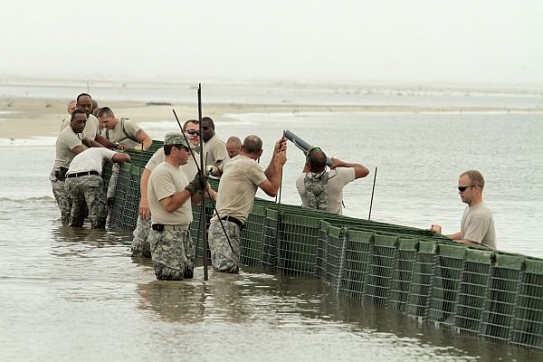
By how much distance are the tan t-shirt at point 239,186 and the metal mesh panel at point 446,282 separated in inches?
120

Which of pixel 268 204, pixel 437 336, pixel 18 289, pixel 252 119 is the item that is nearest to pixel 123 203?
pixel 268 204

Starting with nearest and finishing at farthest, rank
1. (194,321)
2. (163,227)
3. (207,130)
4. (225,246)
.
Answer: (194,321) → (163,227) → (225,246) → (207,130)

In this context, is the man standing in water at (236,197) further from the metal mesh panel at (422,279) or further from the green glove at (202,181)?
the metal mesh panel at (422,279)

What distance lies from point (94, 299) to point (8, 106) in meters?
62.1

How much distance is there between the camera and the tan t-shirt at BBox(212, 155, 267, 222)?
46.6ft

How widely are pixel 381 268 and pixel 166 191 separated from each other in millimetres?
2491

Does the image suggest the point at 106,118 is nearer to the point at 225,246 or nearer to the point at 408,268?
the point at 225,246

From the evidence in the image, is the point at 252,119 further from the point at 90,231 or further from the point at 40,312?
the point at 40,312

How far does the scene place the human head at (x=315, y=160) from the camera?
15000mm

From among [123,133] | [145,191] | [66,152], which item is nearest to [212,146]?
[66,152]

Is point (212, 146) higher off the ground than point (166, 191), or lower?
higher

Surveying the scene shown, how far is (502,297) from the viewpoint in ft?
Answer: 36.0

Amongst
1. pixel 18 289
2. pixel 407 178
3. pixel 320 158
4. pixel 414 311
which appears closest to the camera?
pixel 414 311

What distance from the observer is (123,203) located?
1905 cm
